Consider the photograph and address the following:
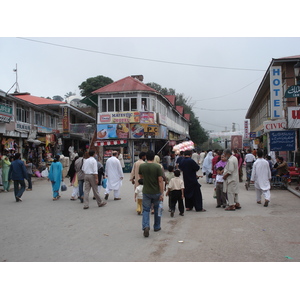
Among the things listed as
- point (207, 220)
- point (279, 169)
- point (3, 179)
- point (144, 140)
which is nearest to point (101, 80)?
point (144, 140)

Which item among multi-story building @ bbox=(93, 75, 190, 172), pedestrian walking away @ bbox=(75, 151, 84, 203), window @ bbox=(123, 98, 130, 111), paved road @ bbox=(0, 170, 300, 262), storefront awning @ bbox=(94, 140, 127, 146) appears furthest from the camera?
window @ bbox=(123, 98, 130, 111)

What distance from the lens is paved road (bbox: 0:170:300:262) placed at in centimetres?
501

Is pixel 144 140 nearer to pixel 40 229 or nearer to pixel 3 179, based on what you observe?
pixel 3 179

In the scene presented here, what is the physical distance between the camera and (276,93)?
1664 centimetres

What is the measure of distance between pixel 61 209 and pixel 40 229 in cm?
254

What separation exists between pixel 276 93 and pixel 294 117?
14.7 ft

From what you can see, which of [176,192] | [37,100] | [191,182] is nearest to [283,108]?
[191,182]

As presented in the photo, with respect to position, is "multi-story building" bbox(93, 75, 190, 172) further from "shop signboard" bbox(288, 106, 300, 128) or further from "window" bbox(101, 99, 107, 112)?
"shop signboard" bbox(288, 106, 300, 128)

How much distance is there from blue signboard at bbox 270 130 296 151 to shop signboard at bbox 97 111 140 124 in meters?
15.4

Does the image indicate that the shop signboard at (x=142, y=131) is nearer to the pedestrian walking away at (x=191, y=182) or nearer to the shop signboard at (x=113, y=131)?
the shop signboard at (x=113, y=131)

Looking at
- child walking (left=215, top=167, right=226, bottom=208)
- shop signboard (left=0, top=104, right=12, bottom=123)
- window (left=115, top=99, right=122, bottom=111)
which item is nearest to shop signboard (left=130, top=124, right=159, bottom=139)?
window (left=115, top=99, right=122, bottom=111)

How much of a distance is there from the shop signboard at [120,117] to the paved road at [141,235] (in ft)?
59.5

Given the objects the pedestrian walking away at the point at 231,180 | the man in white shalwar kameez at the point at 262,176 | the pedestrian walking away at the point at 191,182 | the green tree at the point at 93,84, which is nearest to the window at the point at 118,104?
the man in white shalwar kameez at the point at 262,176

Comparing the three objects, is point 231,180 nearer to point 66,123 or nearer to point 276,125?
point 276,125
